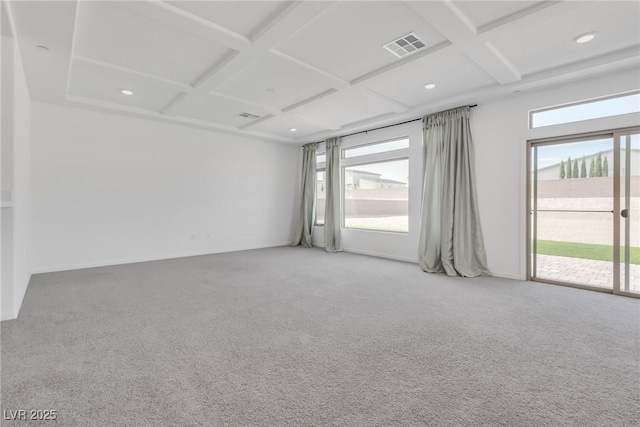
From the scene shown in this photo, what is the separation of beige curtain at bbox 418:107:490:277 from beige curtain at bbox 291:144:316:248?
3111mm

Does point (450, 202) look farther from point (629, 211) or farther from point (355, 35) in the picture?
point (355, 35)

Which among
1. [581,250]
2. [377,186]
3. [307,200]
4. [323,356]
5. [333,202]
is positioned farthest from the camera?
[307,200]

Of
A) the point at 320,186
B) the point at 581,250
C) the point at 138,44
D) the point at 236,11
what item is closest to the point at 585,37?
the point at 581,250

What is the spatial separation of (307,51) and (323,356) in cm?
300

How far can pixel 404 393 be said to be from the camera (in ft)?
5.43

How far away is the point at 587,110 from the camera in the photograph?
3.74 meters

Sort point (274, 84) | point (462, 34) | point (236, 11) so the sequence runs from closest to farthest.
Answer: point (236, 11) → point (462, 34) → point (274, 84)

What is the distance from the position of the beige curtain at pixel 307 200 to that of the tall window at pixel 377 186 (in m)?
0.93

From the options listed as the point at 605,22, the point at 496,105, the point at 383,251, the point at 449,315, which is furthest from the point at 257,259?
the point at 605,22

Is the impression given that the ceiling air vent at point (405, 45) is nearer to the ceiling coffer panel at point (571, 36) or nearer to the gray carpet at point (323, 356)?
the ceiling coffer panel at point (571, 36)

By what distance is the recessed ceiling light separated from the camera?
9.30 feet

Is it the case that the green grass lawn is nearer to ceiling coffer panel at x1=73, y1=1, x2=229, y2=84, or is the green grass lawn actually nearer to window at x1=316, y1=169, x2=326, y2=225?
window at x1=316, y1=169, x2=326, y2=225

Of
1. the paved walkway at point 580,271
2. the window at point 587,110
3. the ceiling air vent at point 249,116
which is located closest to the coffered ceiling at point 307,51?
the window at point 587,110

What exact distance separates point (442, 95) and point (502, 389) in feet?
13.1
